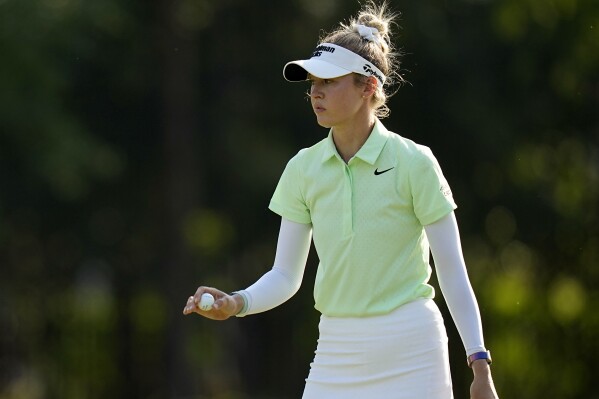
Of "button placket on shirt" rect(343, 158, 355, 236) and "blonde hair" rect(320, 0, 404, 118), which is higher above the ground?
"blonde hair" rect(320, 0, 404, 118)

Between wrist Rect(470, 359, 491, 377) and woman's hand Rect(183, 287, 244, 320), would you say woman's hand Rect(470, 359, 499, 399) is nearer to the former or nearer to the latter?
wrist Rect(470, 359, 491, 377)

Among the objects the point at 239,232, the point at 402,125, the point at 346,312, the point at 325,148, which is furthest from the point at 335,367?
Result: the point at 239,232

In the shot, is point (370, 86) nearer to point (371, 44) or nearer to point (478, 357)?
point (371, 44)

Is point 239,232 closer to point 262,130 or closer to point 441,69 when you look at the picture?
point 262,130

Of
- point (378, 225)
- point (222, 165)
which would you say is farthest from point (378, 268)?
point (222, 165)

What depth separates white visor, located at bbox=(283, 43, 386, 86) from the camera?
181 inches

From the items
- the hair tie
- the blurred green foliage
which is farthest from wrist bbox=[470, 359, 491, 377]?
the blurred green foliage

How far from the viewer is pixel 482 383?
14.1 feet

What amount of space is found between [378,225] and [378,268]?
137mm

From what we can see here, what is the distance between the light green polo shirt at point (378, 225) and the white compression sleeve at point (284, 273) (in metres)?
0.24

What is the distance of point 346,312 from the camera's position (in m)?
4.46

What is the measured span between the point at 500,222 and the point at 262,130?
9.58ft

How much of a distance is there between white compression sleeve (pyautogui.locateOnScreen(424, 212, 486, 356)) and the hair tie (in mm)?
730

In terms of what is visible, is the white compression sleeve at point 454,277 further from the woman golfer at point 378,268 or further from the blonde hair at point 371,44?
the blonde hair at point 371,44
